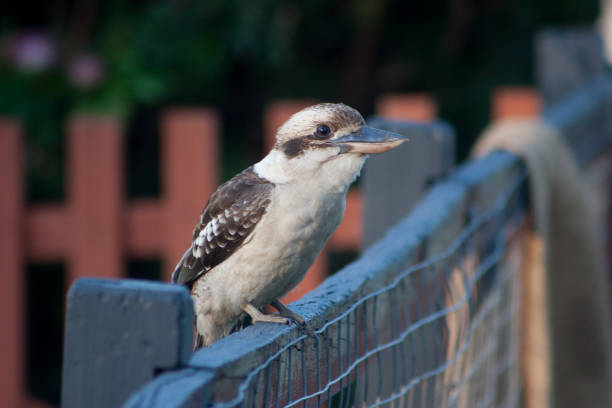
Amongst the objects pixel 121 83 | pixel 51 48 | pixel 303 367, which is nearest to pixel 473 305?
pixel 303 367

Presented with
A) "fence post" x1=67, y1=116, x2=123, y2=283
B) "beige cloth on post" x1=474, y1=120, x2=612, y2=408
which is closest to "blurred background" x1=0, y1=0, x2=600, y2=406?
"fence post" x1=67, y1=116, x2=123, y2=283

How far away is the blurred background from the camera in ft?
14.6

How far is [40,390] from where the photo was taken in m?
4.48

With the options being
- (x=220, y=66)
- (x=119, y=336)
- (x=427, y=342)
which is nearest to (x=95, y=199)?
(x=220, y=66)

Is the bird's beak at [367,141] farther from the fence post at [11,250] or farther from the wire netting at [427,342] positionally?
the fence post at [11,250]

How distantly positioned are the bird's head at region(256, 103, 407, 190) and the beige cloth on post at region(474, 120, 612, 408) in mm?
1062

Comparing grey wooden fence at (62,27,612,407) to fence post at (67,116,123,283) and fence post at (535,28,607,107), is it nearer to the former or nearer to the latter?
fence post at (535,28,607,107)

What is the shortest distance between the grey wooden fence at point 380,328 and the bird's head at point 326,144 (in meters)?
0.20

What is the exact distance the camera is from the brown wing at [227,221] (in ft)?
6.39

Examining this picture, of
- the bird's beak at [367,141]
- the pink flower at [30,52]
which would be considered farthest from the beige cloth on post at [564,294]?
the pink flower at [30,52]

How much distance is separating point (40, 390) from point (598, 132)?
305 cm

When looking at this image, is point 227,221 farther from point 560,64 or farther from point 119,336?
point 560,64

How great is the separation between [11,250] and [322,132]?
192cm

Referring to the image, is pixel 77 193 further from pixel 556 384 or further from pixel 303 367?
pixel 303 367
